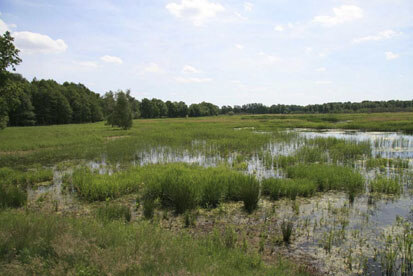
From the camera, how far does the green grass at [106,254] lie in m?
4.15

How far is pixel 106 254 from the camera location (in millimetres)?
4496

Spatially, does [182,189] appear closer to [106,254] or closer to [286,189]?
[286,189]

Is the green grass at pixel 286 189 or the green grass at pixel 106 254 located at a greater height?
the green grass at pixel 106 254

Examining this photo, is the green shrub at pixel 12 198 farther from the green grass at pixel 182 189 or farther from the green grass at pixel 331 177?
the green grass at pixel 331 177

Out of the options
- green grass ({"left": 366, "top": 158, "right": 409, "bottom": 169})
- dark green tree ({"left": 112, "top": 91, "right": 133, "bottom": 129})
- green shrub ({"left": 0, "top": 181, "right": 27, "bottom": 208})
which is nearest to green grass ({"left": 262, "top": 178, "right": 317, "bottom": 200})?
green grass ({"left": 366, "top": 158, "right": 409, "bottom": 169})

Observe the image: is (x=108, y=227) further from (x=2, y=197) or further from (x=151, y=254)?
(x=2, y=197)

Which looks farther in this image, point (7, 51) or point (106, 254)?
point (7, 51)

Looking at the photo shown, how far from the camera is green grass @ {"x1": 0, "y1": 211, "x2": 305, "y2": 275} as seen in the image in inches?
163

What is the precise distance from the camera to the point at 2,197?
9.24m

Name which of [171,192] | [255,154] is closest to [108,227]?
[171,192]

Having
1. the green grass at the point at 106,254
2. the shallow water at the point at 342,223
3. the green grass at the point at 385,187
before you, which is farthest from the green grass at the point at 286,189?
the green grass at the point at 106,254

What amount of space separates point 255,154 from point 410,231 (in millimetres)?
13042

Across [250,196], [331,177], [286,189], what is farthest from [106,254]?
[331,177]

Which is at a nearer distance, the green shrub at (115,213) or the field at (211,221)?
the field at (211,221)
